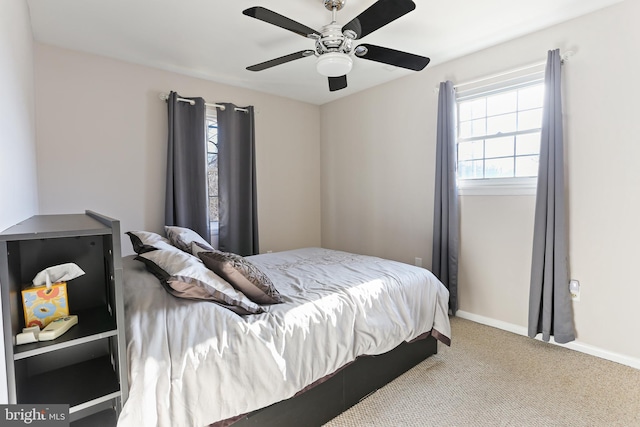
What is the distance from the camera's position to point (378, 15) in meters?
1.75

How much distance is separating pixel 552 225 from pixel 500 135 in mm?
921

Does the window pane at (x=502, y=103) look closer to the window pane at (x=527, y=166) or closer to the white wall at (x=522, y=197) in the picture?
the white wall at (x=522, y=197)

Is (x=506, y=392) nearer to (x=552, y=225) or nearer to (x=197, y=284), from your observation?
(x=552, y=225)

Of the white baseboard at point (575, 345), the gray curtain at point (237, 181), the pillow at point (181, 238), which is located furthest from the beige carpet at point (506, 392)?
the gray curtain at point (237, 181)

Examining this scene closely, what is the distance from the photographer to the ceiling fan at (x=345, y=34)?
66.2 inches

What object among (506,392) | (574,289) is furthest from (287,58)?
(574,289)

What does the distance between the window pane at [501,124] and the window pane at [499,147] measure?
2.9 inches

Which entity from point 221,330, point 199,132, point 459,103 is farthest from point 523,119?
point 199,132

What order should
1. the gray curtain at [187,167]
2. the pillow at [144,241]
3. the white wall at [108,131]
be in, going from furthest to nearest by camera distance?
the gray curtain at [187,167], the white wall at [108,131], the pillow at [144,241]

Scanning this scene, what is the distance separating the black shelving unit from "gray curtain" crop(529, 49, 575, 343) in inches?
112

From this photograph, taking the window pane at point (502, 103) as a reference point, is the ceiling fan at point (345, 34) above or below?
above

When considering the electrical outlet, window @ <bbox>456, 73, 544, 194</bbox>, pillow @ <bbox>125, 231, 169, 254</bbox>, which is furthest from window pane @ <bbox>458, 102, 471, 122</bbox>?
pillow @ <bbox>125, 231, 169, 254</bbox>

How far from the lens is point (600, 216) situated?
7.71ft

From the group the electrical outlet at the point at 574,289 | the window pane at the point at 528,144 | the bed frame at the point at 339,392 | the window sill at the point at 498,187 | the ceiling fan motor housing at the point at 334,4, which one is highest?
the ceiling fan motor housing at the point at 334,4
